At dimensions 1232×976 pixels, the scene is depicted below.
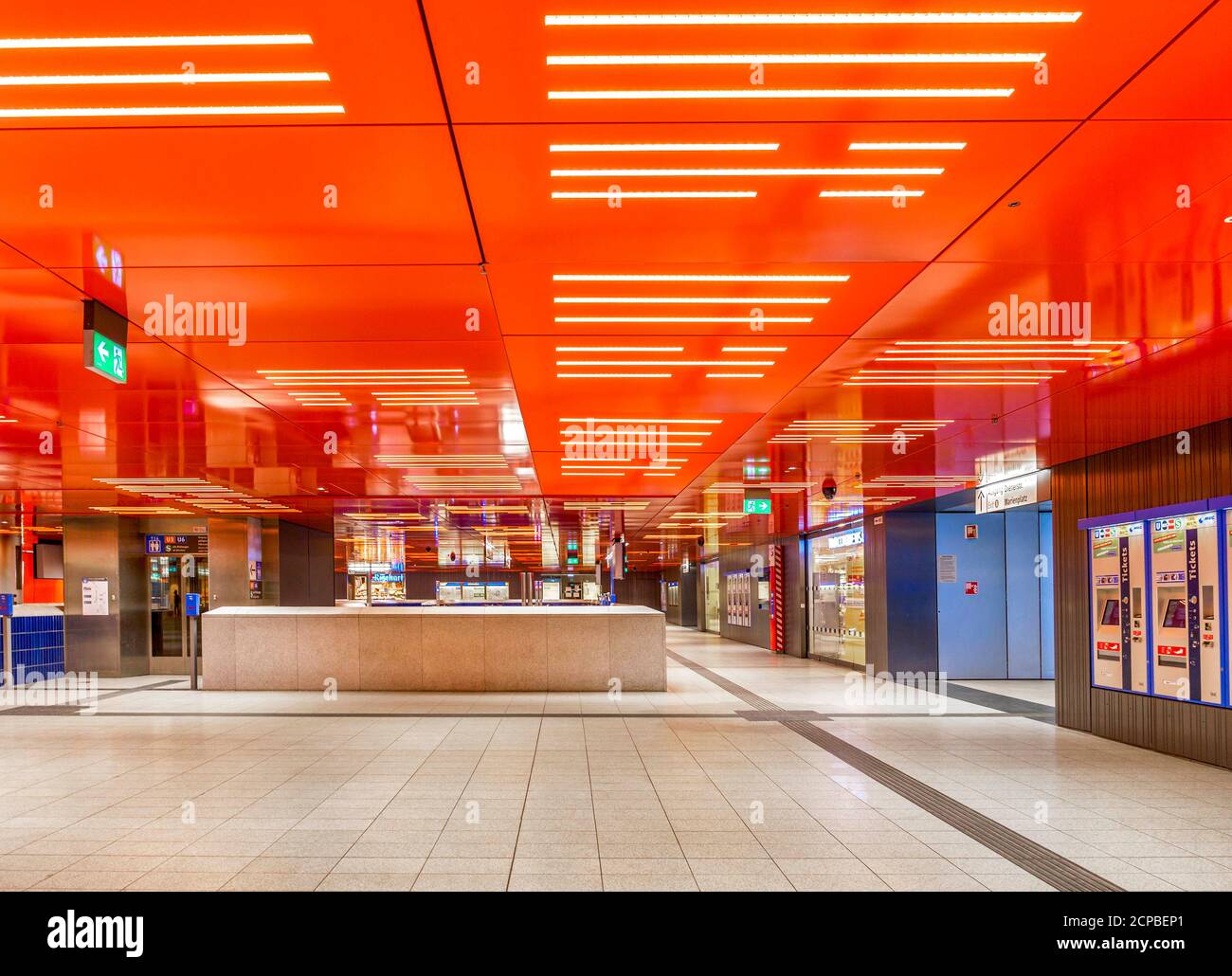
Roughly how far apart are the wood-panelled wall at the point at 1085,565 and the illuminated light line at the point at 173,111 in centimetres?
866

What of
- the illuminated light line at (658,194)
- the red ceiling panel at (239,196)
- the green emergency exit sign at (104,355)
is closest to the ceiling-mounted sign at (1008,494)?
the illuminated light line at (658,194)

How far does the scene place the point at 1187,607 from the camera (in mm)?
9297

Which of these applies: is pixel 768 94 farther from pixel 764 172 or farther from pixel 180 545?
pixel 180 545

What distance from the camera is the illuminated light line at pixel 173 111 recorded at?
3297 mm

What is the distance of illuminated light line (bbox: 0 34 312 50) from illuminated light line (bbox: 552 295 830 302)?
2636mm

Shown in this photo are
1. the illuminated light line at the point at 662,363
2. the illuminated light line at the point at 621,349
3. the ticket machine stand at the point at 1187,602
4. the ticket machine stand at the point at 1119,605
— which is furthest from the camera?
the ticket machine stand at the point at 1119,605

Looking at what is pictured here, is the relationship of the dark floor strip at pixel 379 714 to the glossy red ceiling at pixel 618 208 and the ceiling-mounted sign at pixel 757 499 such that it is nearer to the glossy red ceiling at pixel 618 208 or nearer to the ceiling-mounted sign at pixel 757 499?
the ceiling-mounted sign at pixel 757 499

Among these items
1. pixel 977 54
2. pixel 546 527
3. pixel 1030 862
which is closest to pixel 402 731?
pixel 1030 862

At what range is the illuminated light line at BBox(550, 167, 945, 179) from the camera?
3.82 m

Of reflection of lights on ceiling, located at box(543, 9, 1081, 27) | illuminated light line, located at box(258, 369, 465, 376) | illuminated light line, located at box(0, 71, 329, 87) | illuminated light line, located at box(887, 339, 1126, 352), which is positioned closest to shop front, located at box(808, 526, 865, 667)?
illuminated light line, located at box(887, 339, 1126, 352)

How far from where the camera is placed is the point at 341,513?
19703mm

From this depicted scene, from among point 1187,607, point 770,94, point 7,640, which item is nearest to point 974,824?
point 1187,607

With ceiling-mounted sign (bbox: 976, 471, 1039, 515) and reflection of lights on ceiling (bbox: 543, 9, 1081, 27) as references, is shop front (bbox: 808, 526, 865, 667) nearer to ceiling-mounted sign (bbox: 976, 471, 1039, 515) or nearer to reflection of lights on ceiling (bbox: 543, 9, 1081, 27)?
ceiling-mounted sign (bbox: 976, 471, 1039, 515)

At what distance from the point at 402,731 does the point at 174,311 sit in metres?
6.23
